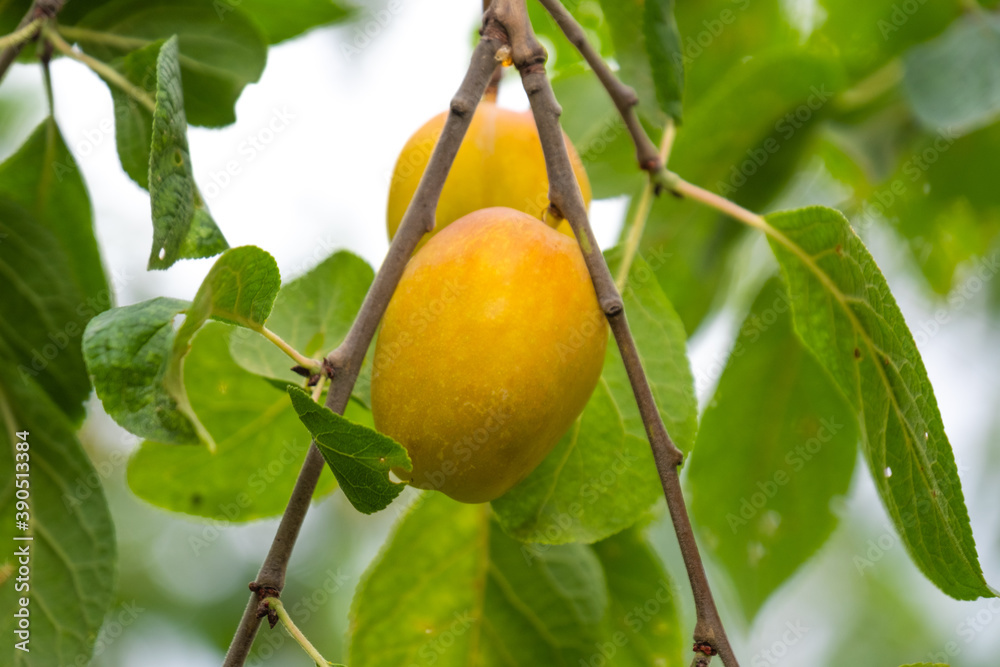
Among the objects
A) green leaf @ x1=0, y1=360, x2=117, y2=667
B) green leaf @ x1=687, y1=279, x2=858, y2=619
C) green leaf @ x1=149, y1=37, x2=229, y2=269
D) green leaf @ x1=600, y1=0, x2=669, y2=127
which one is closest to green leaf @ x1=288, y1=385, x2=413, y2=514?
green leaf @ x1=149, y1=37, x2=229, y2=269

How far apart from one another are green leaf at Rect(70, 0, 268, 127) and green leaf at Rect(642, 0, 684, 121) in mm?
374

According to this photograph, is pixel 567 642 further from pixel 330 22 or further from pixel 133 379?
pixel 330 22

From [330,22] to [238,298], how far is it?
0.48m

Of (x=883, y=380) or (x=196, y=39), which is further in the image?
(x=196, y=39)

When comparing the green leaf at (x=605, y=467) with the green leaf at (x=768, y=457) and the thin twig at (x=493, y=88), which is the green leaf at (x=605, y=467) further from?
the green leaf at (x=768, y=457)

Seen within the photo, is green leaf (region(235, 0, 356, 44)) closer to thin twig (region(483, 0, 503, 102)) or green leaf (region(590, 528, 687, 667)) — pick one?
thin twig (region(483, 0, 503, 102))

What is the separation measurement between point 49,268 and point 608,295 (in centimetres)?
56

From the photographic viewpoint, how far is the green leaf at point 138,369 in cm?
56

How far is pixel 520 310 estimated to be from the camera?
598mm

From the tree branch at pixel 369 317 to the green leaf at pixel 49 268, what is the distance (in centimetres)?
39

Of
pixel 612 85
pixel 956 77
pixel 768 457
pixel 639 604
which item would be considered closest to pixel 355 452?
pixel 612 85

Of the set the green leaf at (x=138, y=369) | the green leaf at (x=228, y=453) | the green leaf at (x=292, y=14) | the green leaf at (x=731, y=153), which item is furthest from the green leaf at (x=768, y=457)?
the green leaf at (x=138, y=369)

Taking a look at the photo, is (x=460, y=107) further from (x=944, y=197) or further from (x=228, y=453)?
(x=944, y=197)

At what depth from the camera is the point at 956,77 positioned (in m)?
1.06
